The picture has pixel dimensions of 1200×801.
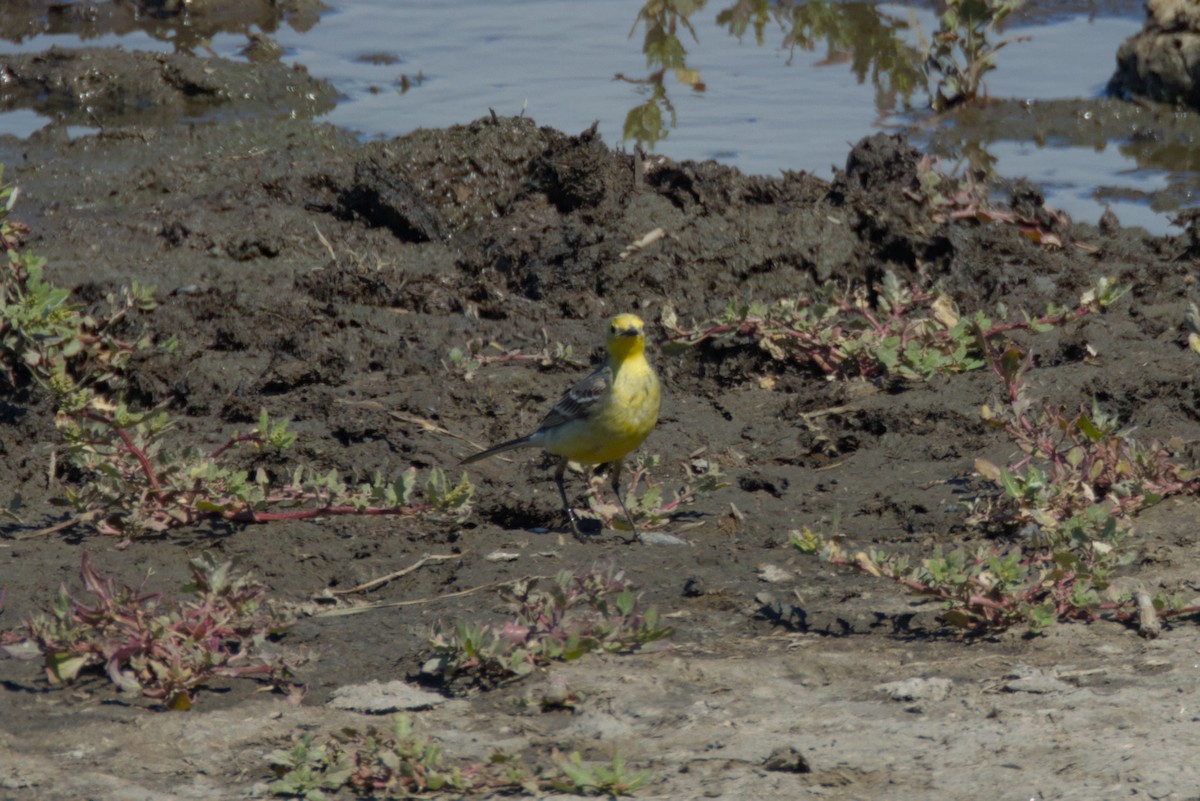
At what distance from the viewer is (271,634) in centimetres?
516

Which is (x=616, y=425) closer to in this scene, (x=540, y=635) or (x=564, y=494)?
(x=564, y=494)

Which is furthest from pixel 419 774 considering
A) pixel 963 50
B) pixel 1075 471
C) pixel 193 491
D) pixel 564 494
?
pixel 963 50

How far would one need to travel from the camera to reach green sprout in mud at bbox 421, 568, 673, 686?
475cm

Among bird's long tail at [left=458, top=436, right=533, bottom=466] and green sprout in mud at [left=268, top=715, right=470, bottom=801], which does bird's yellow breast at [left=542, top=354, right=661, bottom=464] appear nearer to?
bird's long tail at [left=458, top=436, right=533, bottom=466]

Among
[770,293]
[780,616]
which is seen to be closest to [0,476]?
[780,616]

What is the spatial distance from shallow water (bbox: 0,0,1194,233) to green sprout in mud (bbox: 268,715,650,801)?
723 centimetres

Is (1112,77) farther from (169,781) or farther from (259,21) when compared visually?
(169,781)

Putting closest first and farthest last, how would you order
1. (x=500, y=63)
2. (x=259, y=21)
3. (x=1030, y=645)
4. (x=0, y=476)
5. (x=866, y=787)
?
(x=866, y=787), (x=1030, y=645), (x=0, y=476), (x=500, y=63), (x=259, y=21)

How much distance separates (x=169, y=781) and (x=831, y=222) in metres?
6.05

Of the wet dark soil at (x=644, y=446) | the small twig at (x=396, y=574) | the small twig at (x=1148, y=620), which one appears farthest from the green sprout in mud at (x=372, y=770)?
the small twig at (x=1148, y=620)

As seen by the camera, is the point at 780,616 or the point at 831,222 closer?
the point at 780,616

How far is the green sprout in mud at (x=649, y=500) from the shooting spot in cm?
623

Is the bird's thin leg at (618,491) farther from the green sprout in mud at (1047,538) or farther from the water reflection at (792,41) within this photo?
the water reflection at (792,41)

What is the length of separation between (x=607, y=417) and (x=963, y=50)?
810cm
